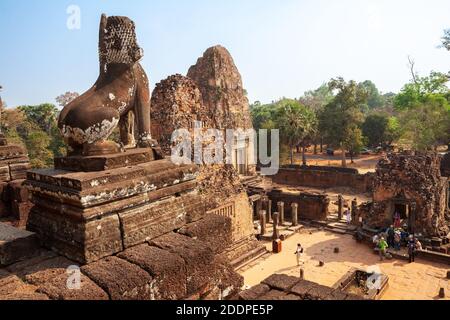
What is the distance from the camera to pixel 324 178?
3064 centimetres

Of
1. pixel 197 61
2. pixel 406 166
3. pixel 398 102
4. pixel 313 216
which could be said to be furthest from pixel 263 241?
pixel 398 102

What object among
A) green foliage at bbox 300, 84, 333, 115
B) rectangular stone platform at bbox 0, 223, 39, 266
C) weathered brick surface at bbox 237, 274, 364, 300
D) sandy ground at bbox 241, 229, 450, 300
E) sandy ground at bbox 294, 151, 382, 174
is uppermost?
green foliage at bbox 300, 84, 333, 115

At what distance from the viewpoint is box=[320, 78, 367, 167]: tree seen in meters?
35.2

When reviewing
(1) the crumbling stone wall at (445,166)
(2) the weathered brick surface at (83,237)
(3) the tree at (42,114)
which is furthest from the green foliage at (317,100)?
(2) the weathered brick surface at (83,237)

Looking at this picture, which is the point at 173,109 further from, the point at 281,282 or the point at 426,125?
the point at 426,125

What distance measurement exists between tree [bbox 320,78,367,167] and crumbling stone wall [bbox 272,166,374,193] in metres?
6.66

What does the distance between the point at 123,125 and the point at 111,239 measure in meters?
1.43

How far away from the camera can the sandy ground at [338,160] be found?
124ft

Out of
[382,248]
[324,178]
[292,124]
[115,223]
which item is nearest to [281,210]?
[382,248]

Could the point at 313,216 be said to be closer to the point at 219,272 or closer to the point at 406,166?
the point at 406,166

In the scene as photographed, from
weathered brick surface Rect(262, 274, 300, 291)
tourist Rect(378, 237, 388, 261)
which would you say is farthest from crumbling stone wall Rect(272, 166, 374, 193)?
weathered brick surface Rect(262, 274, 300, 291)

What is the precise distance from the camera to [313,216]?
21.6 metres

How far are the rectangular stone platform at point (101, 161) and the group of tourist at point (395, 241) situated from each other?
568 inches

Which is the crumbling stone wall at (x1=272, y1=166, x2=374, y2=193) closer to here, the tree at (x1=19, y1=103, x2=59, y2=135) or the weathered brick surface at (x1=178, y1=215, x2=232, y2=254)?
the tree at (x1=19, y1=103, x2=59, y2=135)
